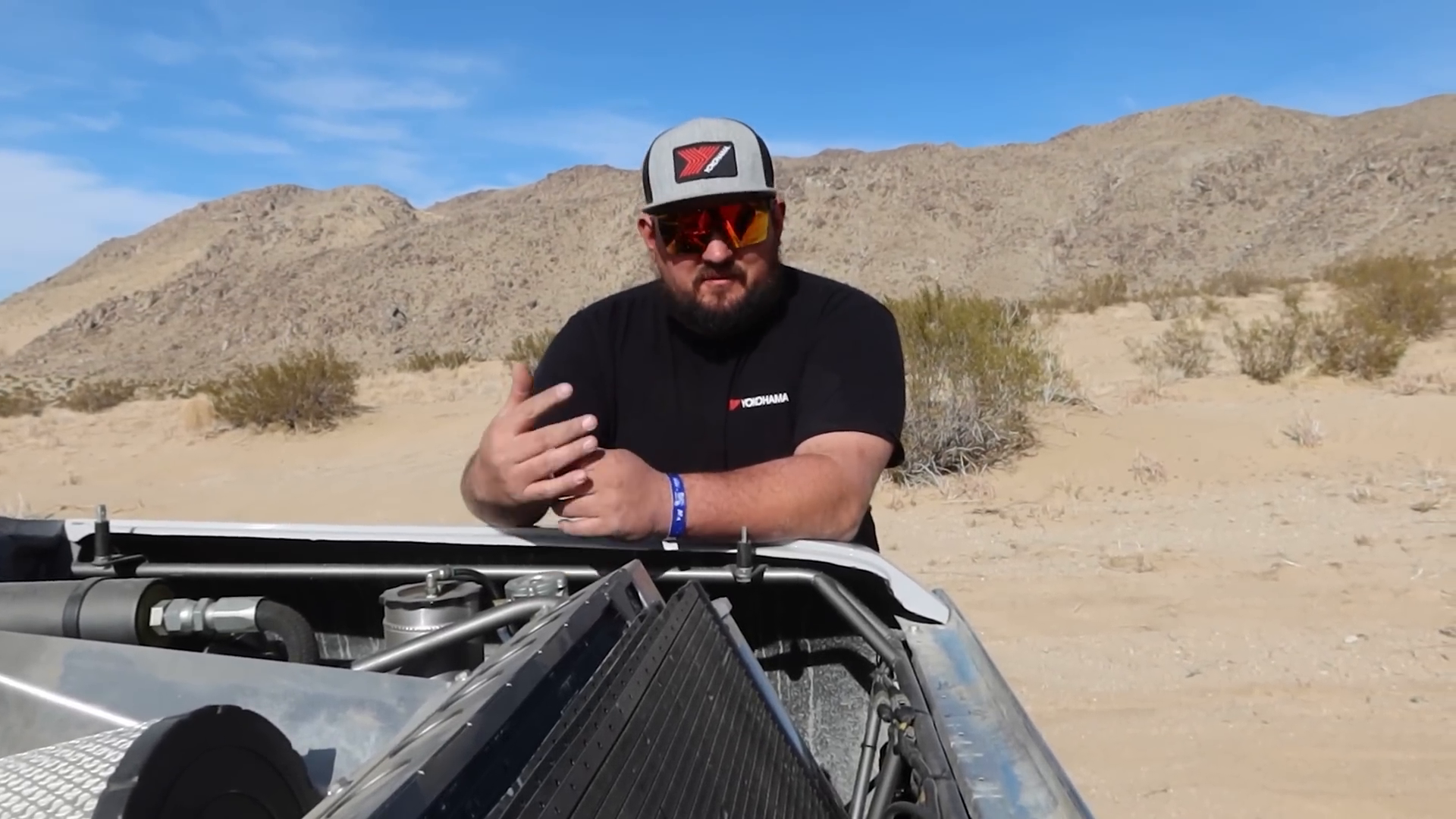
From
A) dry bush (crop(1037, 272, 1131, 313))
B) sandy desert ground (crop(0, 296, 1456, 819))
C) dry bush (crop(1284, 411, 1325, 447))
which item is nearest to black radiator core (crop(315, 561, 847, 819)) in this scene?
sandy desert ground (crop(0, 296, 1456, 819))

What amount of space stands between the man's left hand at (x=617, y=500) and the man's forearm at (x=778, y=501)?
0.07 m

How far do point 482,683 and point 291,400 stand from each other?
49.9ft

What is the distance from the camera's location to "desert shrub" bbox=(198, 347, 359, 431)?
15102mm

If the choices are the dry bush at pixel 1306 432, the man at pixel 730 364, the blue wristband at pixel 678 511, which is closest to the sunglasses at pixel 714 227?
the man at pixel 730 364

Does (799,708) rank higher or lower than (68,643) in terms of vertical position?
lower

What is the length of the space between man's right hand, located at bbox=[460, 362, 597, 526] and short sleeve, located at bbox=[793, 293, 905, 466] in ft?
1.88

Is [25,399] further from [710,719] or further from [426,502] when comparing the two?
[710,719]

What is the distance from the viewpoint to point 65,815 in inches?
34.6

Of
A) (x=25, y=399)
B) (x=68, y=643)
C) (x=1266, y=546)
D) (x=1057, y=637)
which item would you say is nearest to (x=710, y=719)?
(x=68, y=643)

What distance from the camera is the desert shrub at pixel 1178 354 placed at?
13.9 meters

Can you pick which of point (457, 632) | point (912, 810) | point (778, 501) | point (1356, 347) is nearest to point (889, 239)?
point (1356, 347)

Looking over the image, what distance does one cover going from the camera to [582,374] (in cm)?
271

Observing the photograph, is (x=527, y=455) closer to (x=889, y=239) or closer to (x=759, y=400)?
(x=759, y=400)

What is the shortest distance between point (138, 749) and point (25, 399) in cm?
2628
